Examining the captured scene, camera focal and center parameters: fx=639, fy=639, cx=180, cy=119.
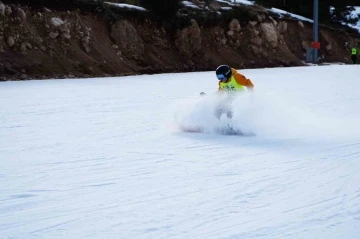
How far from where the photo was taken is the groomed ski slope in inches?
218

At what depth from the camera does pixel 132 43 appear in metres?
37.6

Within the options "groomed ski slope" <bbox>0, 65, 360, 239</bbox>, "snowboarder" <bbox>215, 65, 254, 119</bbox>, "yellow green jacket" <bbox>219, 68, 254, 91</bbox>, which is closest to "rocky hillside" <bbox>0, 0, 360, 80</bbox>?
"groomed ski slope" <bbox>0, 65, 360, 239</bbox>

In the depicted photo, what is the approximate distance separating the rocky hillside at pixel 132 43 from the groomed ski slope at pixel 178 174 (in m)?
15.9

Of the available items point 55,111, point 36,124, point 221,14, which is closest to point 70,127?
point 36,124

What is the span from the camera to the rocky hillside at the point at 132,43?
30.6 m

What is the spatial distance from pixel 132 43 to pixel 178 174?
30.4 meters

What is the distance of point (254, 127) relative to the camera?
11547mm

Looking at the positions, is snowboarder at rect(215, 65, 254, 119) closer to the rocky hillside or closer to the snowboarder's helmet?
the snowboarder's helmet

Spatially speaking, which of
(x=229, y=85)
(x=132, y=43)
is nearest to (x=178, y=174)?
(x=229, y=85)

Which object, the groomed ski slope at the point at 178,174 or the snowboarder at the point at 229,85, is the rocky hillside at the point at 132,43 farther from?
the snowboarder at the point at 229,85

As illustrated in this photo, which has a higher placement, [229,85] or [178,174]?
[229,85]

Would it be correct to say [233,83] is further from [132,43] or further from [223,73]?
[132,43]

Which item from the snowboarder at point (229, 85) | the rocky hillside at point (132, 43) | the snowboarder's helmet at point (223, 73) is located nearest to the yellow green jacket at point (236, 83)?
the snowboarder at point (229, 85)

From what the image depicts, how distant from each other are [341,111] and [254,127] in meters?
4.18
